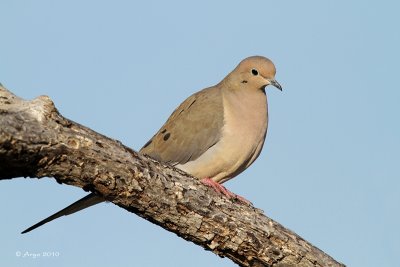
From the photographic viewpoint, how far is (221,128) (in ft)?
20.1

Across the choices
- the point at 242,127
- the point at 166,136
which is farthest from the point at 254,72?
the point at 166,136

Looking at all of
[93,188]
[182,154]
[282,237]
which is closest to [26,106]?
[93,188]

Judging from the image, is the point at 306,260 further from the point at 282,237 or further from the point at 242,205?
the point at 242,205

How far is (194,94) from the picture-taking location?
6539mm

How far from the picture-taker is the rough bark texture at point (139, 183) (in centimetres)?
377

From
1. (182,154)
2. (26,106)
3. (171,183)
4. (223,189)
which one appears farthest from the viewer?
(182,154)

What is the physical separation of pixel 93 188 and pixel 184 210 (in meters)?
0.64

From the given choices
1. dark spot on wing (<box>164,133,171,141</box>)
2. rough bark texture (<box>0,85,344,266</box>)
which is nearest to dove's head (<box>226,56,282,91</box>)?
dark spot on wing (<box>164,133,171,141</box>)

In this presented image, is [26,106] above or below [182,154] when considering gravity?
below

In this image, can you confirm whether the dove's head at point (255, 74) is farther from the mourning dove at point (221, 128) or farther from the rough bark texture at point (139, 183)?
the rough bark texture at point (139, 183)

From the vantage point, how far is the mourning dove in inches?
237

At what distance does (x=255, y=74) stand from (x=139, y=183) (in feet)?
8.24

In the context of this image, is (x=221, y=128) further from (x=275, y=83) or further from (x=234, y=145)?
(x=275, y=83)

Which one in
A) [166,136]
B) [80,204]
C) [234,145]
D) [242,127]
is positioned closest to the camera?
[80,204]
